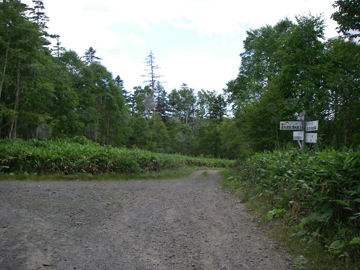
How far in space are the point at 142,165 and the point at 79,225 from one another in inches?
398

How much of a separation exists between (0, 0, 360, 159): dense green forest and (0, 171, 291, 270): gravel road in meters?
4.86

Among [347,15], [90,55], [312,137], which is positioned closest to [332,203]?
[312,137]

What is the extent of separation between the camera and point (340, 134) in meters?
20.2

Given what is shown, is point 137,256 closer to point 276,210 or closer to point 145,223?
point 145,223

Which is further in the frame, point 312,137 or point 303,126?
point 303,126

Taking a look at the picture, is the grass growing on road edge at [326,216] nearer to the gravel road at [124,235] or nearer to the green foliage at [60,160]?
the gravel road at [124,235]

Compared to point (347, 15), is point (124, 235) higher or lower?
lower

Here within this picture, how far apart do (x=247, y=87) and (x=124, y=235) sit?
2046cm

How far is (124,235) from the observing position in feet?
13.8

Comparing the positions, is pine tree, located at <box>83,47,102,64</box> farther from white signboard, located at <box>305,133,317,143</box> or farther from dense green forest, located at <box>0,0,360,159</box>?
white signboard, located at <box>305,133,317,143</box>

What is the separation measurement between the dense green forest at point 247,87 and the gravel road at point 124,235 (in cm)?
486

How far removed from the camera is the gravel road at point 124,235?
3234mm

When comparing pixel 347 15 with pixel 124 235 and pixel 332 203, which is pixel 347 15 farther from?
pixel 124 235

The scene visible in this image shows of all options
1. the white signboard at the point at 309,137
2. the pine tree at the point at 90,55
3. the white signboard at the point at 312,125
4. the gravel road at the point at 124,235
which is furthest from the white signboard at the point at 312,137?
the pine tree at the point at 90,55
